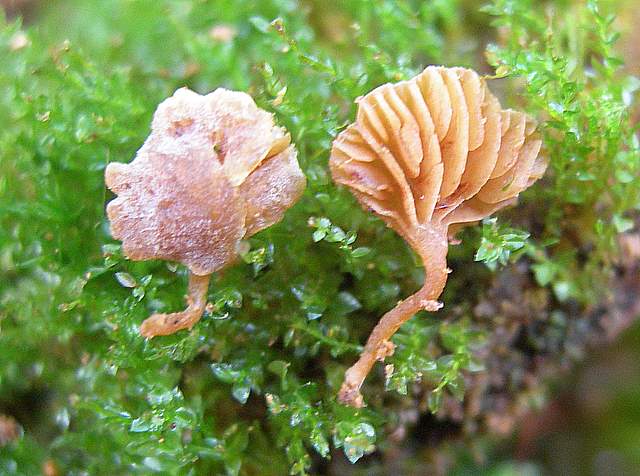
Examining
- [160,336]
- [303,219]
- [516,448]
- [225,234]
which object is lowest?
[516,448]

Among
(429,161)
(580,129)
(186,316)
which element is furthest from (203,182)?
(580,129)

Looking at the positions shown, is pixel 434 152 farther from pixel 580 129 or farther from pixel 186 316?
pixel 186 316

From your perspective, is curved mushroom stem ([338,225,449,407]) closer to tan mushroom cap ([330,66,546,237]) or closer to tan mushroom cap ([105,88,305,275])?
tan mushroom cap ([330,66,546,237])

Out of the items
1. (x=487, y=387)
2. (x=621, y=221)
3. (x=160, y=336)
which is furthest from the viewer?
(x=487, y=387)

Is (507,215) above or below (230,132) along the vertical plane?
below

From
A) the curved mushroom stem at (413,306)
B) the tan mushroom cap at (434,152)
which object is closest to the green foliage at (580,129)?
the tan mushroom cap at (434,152)

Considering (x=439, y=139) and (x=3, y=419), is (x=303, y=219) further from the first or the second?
(x=3, y=419)

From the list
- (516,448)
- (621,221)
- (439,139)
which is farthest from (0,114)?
(516,448)

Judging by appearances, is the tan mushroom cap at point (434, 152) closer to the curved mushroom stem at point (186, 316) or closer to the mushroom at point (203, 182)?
the mushroom at point (203, 182)
